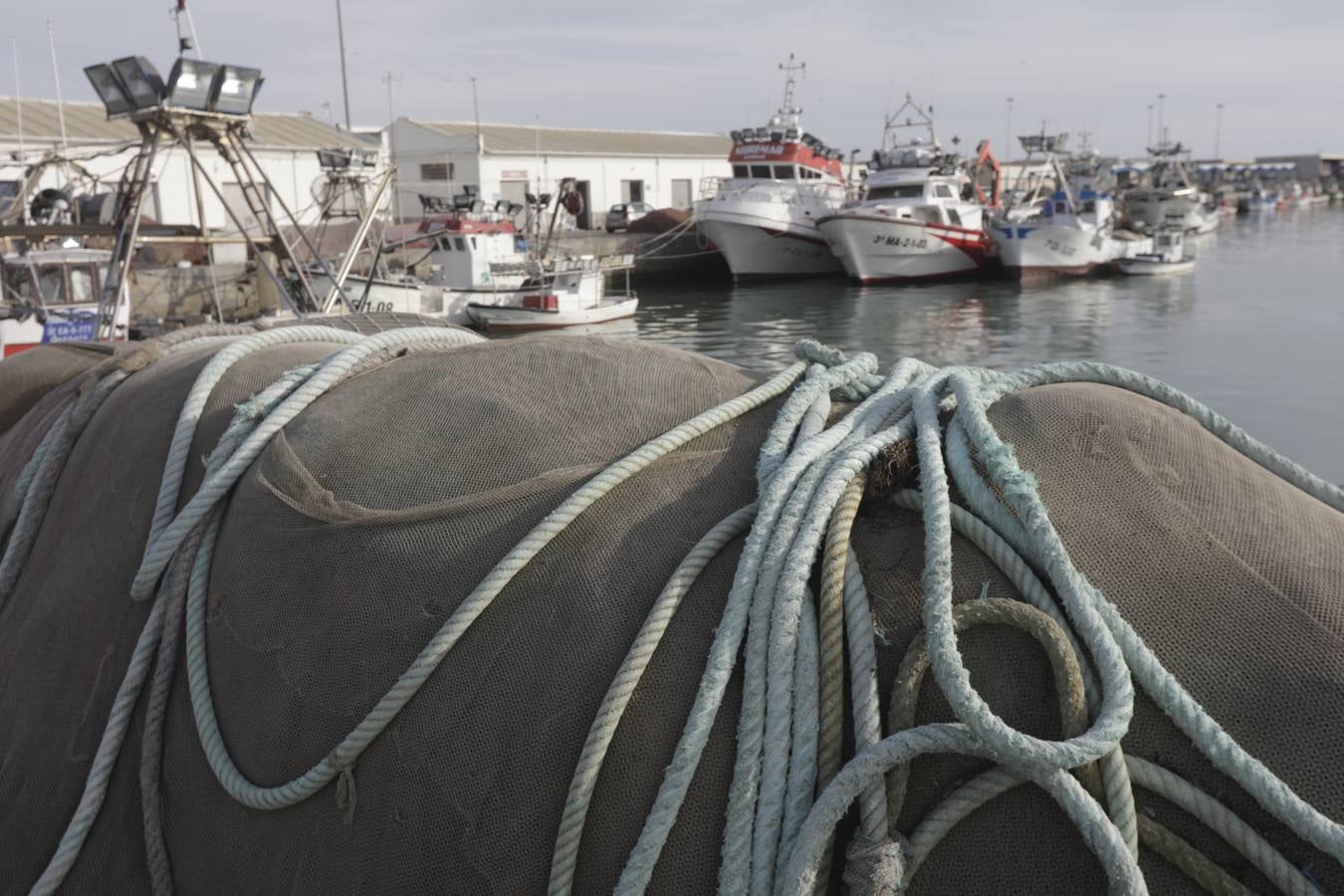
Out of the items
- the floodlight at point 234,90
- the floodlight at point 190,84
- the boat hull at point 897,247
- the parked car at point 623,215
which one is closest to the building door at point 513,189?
the parked car at point 623,215

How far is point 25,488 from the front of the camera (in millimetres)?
2830

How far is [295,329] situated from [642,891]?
6.27 ft

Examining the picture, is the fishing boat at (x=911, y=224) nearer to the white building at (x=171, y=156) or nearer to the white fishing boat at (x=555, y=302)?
the white fishing boat at (x=555, y=302)

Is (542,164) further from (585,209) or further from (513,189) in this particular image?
(585,209)

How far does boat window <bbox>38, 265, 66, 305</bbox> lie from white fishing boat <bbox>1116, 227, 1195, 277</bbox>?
26.3 meters

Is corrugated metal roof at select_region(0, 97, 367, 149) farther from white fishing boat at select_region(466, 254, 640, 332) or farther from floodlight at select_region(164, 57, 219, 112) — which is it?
floodlight at select_region(164, 57, 219, 112)

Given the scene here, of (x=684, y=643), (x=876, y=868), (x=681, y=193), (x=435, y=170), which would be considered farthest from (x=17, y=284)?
(x=681, y=193)

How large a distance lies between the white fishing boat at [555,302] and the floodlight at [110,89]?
32.3 feet

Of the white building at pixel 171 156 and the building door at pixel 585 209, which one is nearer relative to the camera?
the white building at pixel 171 156

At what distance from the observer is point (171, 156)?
28172 mm

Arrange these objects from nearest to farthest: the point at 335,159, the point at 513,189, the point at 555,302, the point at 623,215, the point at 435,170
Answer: the point at 335,159, the point at 555,302, the point at 435,170, the point at 513,189, the point at 623,215

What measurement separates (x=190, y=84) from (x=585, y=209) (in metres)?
29.8

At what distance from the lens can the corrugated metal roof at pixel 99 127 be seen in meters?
27.2

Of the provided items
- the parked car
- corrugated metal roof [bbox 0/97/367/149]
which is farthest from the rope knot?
the parked car
